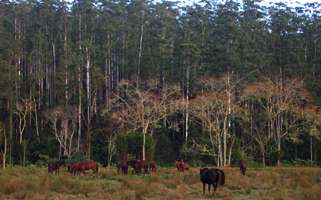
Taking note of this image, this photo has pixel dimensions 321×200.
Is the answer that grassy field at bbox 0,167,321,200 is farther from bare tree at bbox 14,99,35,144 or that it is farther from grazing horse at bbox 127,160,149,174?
bare tree at bbox 14,99,35,144

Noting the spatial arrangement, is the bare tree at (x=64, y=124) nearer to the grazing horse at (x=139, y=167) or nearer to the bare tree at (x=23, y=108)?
the bare tree at (x=23, y=108)

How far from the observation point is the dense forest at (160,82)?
163ft

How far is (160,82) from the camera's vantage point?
6181cm

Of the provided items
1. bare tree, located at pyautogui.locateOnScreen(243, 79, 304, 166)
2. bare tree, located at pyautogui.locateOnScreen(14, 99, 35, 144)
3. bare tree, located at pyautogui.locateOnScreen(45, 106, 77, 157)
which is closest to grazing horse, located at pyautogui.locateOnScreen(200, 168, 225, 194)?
bare tree, located at pyautogui.locateOnScreen(243, 79, 304, 166)

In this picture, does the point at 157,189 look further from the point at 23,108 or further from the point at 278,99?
the point at 23,108

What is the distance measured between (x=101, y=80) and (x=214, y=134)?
14739mm

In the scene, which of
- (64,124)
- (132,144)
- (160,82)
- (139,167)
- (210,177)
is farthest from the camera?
(160,82)

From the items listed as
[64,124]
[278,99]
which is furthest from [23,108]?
[278,99]

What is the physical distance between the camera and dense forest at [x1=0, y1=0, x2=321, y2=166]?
49.8 m

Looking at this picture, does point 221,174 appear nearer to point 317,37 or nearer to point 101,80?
point 101,80

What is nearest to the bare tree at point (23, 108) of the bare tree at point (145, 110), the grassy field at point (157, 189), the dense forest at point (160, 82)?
the dense forest at point (160, 82)


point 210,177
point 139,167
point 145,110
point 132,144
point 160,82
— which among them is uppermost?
point 160,82

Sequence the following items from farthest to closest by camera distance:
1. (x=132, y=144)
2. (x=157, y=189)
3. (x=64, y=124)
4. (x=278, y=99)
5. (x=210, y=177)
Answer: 1. (x=64, y=124)
2. (x=132, y=144)
3. (x=278, y=99)
4. (x=210, y=177)
5. (x=157, y=189)

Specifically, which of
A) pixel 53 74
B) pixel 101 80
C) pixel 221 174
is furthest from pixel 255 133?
pixel 221 174
